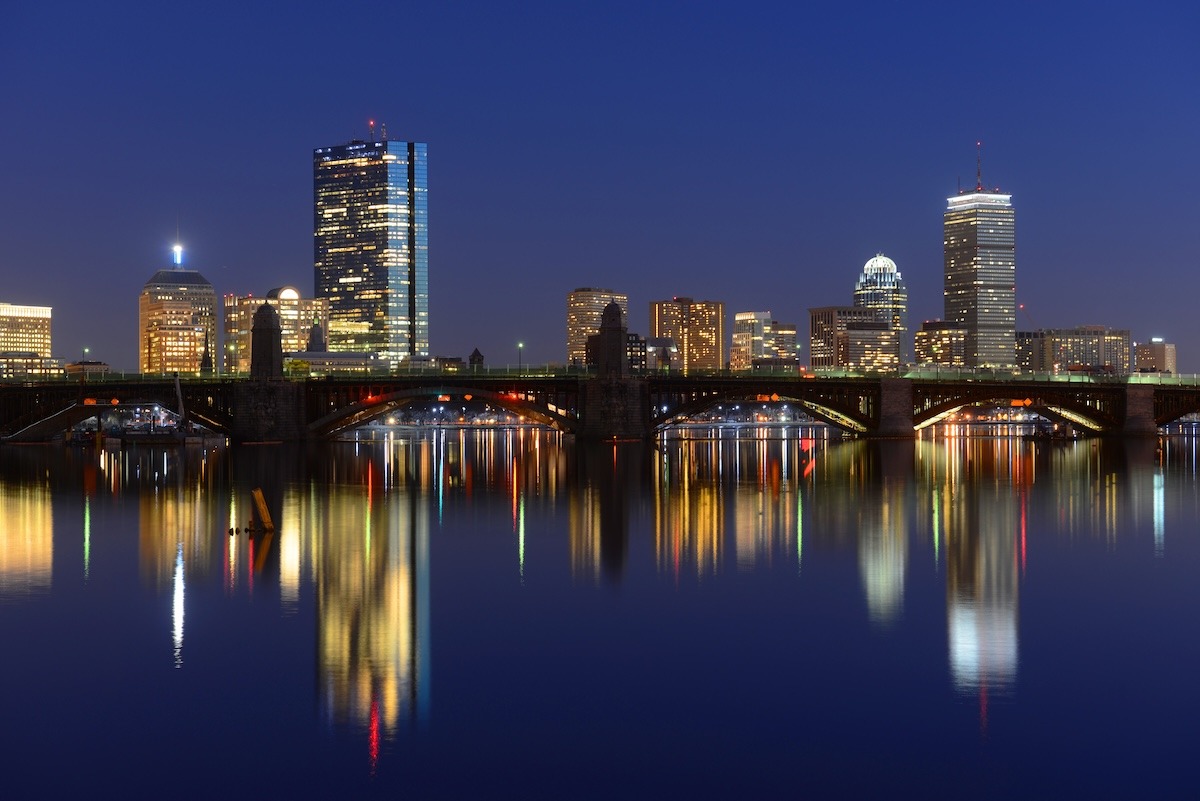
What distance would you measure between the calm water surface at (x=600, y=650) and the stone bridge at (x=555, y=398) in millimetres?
62899

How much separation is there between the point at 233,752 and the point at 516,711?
5.09 m

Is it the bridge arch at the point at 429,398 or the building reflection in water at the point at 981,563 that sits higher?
the bridge arch at the point at 429,398

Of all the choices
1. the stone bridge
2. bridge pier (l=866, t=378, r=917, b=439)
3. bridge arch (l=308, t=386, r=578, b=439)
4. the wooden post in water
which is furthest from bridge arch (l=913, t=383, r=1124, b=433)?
the wooden post in water

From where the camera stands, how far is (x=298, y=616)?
110 feet

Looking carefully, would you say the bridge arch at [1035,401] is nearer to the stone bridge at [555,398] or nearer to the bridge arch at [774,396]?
the stone bridge at [555,398]

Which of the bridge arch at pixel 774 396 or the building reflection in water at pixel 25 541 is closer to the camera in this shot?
the building reflection in water at pixel 25 541

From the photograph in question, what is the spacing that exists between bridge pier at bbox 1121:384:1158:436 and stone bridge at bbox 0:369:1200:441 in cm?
11

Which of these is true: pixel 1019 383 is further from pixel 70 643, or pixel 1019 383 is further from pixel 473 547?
pixel 70 643

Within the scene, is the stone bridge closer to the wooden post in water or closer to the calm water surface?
Result: the calm water surface

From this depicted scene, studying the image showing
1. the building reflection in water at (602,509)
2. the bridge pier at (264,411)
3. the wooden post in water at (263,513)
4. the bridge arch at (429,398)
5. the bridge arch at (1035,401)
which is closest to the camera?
the building reflection in water at (602,509)

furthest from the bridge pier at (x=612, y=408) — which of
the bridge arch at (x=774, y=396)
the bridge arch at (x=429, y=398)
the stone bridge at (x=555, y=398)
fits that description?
the bridge arch at (x=774, y=396)

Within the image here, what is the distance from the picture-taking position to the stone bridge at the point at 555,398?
125125 mm

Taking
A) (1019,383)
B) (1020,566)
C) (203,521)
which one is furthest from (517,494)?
(1019,383)

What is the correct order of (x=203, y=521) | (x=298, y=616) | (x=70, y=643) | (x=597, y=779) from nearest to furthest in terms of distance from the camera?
(x=597, y=779)
(x=70, y=643)
(x=298, y=616)
(x=203, y=521)
